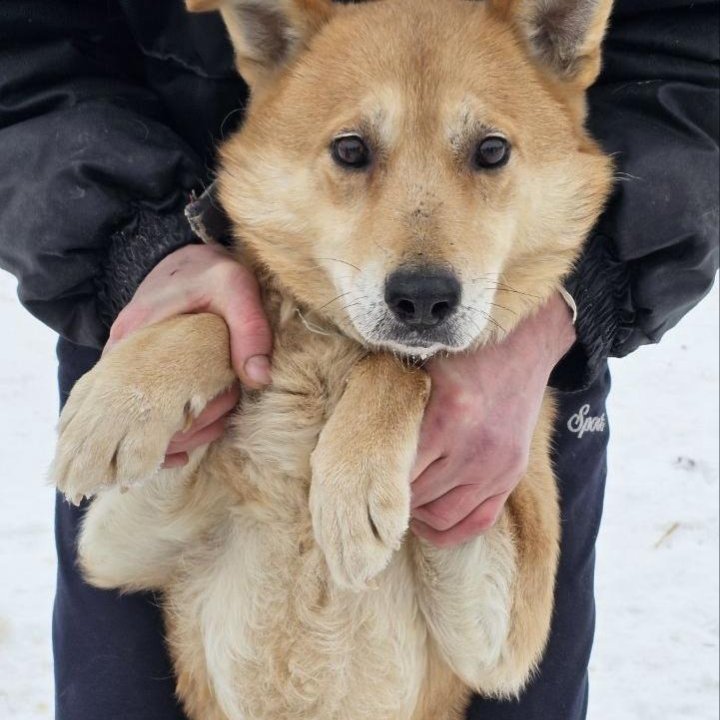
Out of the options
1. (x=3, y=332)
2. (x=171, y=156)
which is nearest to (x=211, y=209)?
(x=171, y=156)

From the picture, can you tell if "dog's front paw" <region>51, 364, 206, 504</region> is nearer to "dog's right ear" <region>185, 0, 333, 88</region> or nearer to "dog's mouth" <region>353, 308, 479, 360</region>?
"dog's mouth" <region>353, 308, 479, 360</region>

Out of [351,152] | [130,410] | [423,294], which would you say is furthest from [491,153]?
[130,410]

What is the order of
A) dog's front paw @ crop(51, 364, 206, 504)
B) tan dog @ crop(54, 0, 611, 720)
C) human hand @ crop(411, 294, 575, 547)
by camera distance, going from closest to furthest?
dog's front paw @ crop(51, 364, 206, 504), tan dog @ crop(54, 0, 611, 720), human hand @ crop(411, 294, 575, 547)

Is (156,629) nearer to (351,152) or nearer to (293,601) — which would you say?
(293,601)

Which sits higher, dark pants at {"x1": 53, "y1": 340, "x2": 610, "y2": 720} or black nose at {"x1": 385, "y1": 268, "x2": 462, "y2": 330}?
black nose at {"x1": 385, "y1": 268, "x2": 462, "y2": 330}

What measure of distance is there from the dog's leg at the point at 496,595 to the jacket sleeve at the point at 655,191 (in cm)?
45

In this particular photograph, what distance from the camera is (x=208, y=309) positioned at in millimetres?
2414

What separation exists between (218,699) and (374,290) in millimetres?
1117

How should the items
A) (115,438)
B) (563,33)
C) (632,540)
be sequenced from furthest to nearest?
(632,540), (563,33), (115,438)

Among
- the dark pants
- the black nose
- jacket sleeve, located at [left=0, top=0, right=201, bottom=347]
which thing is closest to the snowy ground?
the dark pants

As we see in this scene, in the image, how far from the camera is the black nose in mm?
2223

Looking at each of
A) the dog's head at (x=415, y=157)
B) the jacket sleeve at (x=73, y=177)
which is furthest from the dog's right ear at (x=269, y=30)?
the jacket sleeve at (x=73, y=177)

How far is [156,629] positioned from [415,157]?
1.44 metres

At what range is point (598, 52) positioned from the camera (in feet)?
8.68
